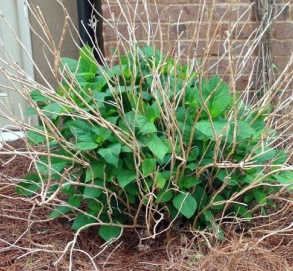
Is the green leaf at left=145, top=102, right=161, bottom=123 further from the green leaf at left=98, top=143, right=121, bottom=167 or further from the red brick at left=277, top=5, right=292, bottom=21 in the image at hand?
the red brick at left=277, top=5, right=292, bottom=21

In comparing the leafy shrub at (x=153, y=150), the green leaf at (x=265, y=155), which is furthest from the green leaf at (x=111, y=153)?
the green leaf at (x=265, y=155)

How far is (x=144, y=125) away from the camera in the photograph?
2311 mm

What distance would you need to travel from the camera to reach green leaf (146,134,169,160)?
2.29m

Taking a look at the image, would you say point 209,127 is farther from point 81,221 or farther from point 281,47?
point 281,47

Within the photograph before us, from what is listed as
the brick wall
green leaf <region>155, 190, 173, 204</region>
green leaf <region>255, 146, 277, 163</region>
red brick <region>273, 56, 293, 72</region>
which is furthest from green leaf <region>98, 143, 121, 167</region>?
red brick <region>273, 56, 293, 72</region>

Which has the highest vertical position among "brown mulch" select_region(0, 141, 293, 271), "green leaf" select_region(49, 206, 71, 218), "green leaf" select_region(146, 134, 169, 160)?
"green leaf" select_region(146, 134, 169, 160)

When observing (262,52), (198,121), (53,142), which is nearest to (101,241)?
(53,142)

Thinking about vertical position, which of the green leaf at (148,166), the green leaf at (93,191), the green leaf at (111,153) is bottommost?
the green leaf at (93,191)

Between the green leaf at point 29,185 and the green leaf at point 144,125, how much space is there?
0.62 m

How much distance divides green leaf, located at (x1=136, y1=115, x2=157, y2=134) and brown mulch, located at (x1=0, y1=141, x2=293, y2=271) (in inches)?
24.0

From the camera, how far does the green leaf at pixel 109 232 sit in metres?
2.55

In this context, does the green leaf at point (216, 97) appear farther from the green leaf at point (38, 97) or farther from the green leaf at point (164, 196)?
the green leaf at point (38, 97)

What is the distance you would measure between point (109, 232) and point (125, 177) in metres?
0.32

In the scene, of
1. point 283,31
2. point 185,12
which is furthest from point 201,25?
point 283,31
